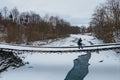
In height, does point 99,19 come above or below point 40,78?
above

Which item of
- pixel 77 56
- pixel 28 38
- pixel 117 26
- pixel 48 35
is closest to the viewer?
pixel 77 56

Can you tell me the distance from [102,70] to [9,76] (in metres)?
9.69

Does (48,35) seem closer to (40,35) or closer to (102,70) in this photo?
(40,35)

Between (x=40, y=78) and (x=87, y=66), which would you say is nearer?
(x=40, y=78)

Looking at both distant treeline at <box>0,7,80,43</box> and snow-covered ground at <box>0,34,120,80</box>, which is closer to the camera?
snow-covered ground at <box>0,34,120,80</box>

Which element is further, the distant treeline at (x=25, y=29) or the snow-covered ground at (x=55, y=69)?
the distant treeline at (x=25, y=29)

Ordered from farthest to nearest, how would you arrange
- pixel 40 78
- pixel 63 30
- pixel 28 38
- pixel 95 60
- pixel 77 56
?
1. pixel 63 30
2. pixel 28 38
3. pixel 77 56
4. pixel 95 60
5. pixel 40 78

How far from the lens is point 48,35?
3538 inches

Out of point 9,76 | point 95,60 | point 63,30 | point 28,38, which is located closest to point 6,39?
point 28,38

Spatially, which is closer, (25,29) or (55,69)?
(55,69)

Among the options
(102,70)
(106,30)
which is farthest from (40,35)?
(102,70)

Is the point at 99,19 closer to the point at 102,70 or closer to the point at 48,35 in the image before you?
the point at 48,35

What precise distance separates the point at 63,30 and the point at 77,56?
77.0 meters

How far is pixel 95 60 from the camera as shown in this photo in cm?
3631
